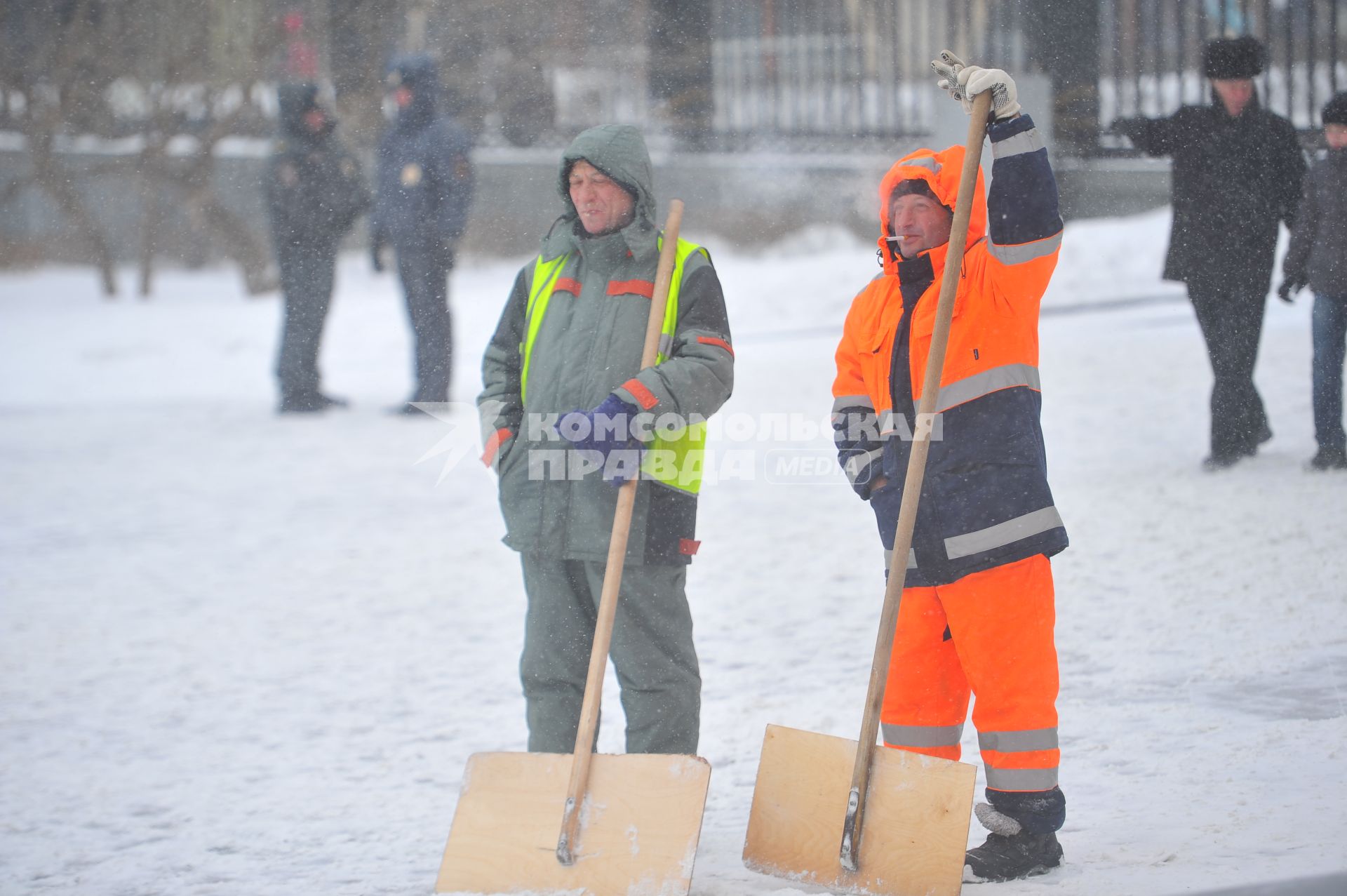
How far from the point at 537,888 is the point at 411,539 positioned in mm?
3272

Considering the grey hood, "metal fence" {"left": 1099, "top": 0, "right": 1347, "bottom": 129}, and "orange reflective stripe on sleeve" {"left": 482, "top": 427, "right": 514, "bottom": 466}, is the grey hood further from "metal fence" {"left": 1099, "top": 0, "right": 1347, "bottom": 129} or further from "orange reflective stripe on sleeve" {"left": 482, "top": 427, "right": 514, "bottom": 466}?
"metal fence" {"left": 1099, "top": 0, "right": 1347, "bottom": 129}

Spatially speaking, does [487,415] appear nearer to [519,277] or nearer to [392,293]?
[519,277]

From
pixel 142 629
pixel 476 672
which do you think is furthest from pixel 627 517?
pixel 142 629

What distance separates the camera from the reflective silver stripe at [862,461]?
262cm

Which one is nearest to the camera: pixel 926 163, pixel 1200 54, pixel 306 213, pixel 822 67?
pixel 926 163

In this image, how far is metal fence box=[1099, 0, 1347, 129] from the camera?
809cm

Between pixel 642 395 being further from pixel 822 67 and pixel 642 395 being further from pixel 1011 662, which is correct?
pixel 822 67

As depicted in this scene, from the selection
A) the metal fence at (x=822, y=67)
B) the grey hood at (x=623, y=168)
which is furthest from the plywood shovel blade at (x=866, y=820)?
the metal fence at (x=822, y=67)

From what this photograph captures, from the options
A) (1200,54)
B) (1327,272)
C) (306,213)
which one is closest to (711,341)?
(1327,272)

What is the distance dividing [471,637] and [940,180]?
7.94 feet

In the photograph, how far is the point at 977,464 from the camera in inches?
98.7

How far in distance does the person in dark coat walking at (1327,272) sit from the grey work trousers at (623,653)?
10.6ft

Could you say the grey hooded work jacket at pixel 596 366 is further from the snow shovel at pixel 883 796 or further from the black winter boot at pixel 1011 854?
the black winter boot at pixel 1011 854

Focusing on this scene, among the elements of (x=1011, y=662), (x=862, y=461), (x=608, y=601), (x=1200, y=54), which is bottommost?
(x=1011, y=662)
